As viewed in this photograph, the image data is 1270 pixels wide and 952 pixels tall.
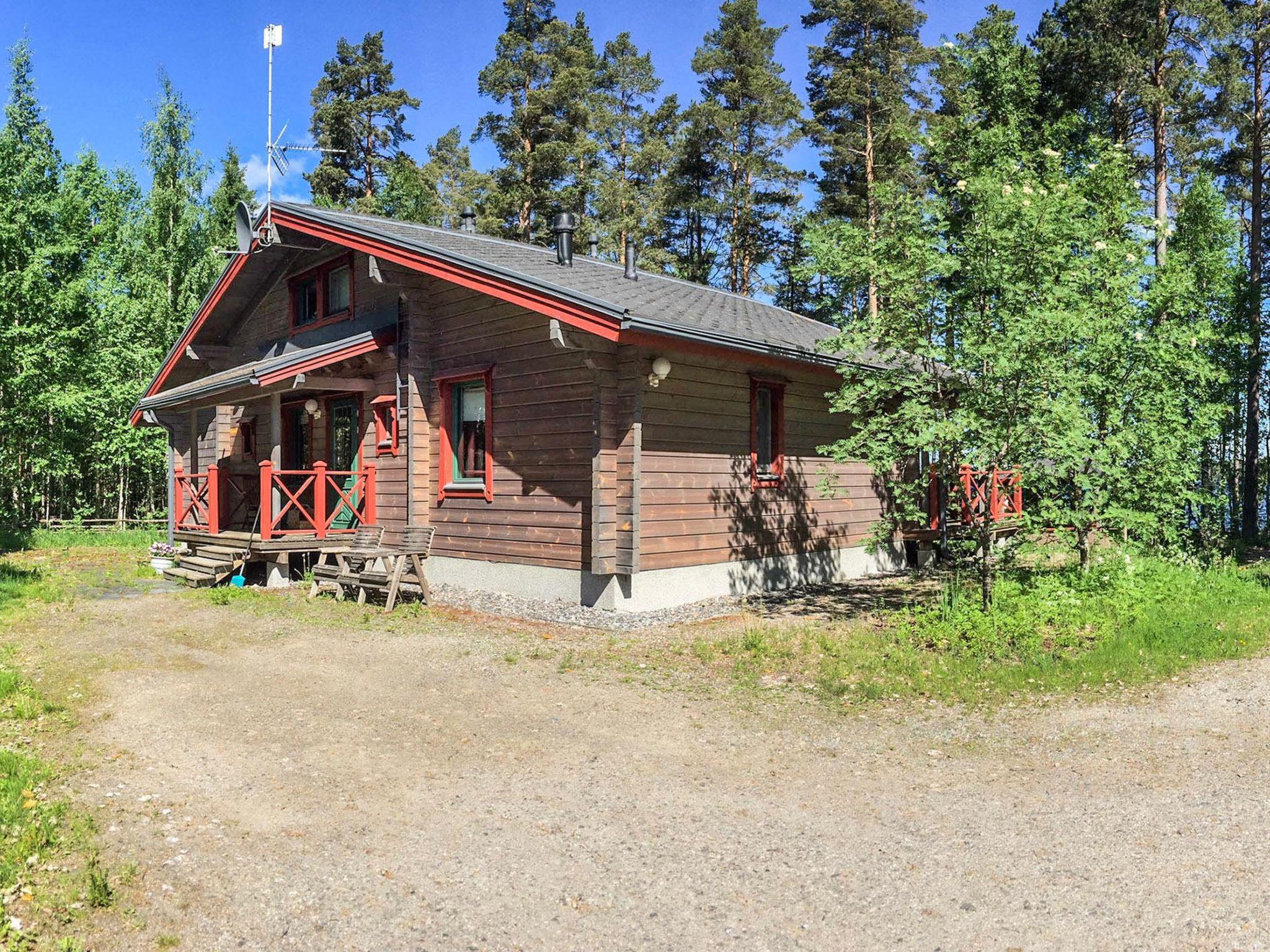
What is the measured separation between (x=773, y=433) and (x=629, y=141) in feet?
85.9

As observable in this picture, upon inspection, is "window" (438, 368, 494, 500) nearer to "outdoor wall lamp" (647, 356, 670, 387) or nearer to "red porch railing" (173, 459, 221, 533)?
"outdoor wall lamp" (647, 356, 670, 387)

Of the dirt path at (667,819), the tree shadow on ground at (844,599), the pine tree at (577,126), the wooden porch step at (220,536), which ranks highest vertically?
the pine tree at (577,126)

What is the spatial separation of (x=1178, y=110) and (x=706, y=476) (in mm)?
18174

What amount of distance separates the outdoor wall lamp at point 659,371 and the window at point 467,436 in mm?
2666

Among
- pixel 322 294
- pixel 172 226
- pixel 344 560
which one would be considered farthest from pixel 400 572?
pixel 172 226

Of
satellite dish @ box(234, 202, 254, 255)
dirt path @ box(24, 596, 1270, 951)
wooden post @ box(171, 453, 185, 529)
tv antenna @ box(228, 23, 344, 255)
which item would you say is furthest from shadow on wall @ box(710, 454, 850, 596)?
wooden post @ box(171, 453, 185, 529)

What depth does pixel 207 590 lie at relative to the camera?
40.7ft

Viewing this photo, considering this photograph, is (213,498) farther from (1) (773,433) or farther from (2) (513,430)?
(1) (773,433)

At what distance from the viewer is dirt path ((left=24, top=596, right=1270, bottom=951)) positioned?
3.30 metres

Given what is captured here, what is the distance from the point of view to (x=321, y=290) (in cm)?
1511

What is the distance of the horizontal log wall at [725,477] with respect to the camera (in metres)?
10.5

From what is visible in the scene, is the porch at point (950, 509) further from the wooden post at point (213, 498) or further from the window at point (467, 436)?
the wooden post at point (213, 498)

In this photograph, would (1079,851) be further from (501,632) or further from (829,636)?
(501,632)

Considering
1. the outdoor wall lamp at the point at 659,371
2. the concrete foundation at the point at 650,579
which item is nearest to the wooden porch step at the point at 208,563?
the concrete foundation at the point at 650,579
